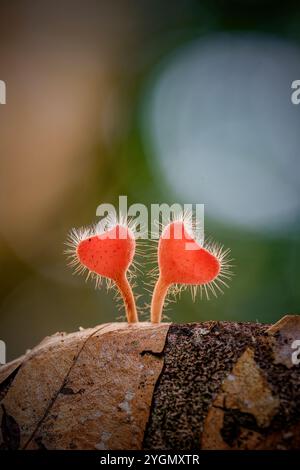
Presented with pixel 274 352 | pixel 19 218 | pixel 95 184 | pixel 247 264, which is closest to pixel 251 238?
pixel 247 264

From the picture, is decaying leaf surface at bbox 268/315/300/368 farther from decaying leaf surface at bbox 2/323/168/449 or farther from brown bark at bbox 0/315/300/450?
decaying leaf surface at bbox 2/323/168/449

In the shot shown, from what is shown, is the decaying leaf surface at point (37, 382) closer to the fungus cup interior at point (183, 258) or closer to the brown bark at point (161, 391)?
the brown bark at point (161, 391)

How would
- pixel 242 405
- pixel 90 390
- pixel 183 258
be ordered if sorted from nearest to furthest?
pixel 242 405 < pixel 90 390 < pixel 183 258

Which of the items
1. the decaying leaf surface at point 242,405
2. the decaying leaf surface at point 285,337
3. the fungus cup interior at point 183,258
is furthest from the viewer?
the fungus cup interior at point 183,258

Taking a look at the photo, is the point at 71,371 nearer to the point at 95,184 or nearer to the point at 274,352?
the point at 274,352

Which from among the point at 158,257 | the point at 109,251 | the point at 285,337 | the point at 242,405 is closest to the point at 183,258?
the point at 158,257

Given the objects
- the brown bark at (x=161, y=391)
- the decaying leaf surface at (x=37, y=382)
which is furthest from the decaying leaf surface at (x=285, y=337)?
the decaying leaf surface at (x=37, y=382)

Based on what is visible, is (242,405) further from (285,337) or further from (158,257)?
(158,257)
